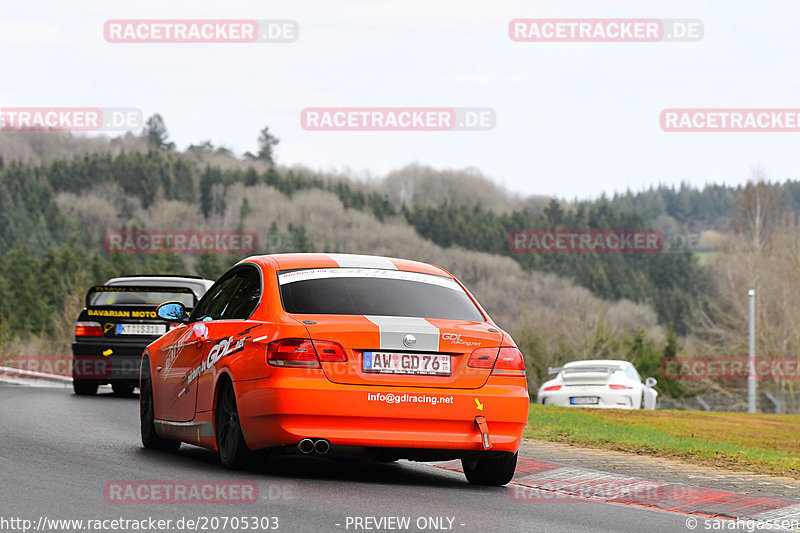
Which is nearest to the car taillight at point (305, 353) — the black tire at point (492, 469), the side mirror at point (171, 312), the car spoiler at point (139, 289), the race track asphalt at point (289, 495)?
the race track asphalt at point (289, 495)

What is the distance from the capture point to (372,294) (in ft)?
28.4

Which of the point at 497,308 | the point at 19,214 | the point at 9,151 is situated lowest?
the point at 497,308

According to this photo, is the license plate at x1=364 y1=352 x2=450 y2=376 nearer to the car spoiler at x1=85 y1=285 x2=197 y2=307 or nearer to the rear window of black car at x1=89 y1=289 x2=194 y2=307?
the car spoiler at x1=85 y1=285 x2=197 y2=307

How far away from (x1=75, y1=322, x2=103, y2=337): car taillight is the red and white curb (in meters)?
9.64

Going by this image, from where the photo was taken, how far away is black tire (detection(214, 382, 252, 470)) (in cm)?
830

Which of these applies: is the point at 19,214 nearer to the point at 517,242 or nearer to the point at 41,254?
the point at 41,254

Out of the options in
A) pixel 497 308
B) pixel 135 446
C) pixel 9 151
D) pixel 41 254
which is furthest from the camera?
pixel 9 151

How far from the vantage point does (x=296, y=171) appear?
524ft

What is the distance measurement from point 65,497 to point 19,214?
135 metres

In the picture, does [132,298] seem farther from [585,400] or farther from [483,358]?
[483,358]

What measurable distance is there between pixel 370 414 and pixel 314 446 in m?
0.43

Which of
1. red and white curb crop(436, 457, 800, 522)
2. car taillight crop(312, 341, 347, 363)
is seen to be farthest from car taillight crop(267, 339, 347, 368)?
red and white curb crop(436, 457, 800, 522)

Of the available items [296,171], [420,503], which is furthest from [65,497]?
[296,171]

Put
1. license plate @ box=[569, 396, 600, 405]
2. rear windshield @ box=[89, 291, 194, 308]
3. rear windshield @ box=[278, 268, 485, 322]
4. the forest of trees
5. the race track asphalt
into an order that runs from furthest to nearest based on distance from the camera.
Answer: the forest of trees
license plate @ box=[569, 396, 600, 405]
rear windshield @ box=[89, 291, 194, 308]
rear windshield @ box=[278, 268, 485, 322]
the race track asphalt
